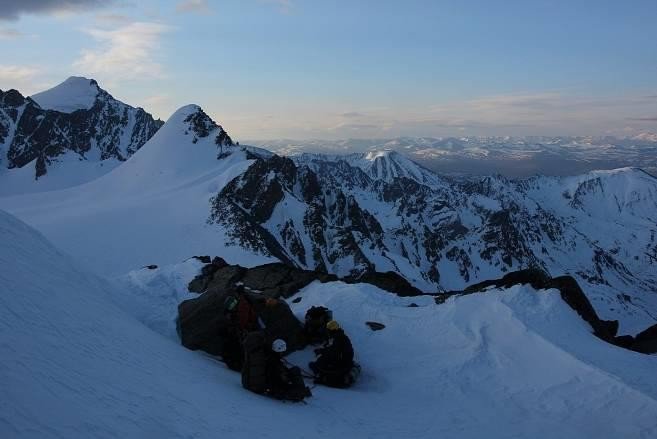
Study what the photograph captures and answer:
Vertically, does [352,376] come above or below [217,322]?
below

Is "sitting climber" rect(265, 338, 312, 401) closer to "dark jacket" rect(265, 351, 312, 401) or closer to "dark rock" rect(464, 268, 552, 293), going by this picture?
"dark jacket" rect(265, 351, 312, 401)

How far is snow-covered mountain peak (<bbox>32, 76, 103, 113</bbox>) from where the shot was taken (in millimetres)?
177125

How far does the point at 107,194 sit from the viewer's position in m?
81.7

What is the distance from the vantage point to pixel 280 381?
44.7ft

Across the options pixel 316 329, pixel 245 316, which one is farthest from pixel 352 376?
pixel 245 316

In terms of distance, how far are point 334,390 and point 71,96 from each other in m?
205

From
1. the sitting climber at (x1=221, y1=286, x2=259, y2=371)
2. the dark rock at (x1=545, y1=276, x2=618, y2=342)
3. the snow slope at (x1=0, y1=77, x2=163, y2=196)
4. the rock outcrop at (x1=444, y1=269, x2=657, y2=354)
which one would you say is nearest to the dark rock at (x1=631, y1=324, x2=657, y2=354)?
the rock outcrop at (x1=444, y1=269, x2=657, y2=354)

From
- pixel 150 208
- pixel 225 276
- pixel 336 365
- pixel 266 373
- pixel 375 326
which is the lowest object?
pixel 375 326

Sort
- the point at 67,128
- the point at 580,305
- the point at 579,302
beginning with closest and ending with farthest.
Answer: the point at 580,305 < the point at 579,302 < the point at 67,128

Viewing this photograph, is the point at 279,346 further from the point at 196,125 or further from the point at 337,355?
the point at 196,125

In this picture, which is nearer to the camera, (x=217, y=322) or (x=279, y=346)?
(x=279, y=346)

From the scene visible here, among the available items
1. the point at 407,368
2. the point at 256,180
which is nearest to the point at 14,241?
the point at 407,368

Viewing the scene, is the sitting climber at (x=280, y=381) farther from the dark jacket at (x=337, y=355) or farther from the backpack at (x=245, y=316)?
the backpack at (x=245, y=316)

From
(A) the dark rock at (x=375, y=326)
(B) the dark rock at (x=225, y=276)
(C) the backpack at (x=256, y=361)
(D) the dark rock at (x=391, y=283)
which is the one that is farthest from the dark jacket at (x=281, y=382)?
(D) the dark rock at (x=391, y=283)
